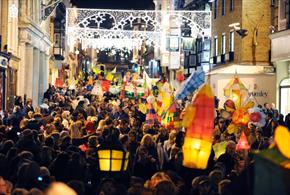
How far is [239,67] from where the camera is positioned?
39594 mm

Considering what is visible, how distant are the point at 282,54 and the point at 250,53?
22.8 feet

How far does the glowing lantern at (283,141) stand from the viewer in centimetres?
654

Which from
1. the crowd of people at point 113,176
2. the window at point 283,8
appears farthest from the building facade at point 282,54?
the crowd of people at point 113,176

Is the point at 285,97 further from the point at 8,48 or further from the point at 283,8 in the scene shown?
the point at 8,48

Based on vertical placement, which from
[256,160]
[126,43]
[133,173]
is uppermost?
[126,43]

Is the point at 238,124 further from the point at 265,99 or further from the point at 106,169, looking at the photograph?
the point at 265,99

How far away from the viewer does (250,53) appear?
40.0m

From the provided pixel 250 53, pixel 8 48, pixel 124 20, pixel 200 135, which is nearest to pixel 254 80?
pixel 250 53

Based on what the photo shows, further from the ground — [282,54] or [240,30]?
[240,30]

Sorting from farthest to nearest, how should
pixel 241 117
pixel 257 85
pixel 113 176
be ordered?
pixel 257 85 < pixel 241 117 < pixel 113 176

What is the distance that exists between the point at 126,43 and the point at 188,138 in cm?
3534

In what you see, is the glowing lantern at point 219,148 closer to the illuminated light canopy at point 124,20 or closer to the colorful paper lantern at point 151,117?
the colorful paper lantern at point 151,117

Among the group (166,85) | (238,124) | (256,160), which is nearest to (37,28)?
(166,85)

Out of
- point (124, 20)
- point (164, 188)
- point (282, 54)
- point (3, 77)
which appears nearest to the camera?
point (164, 188)
